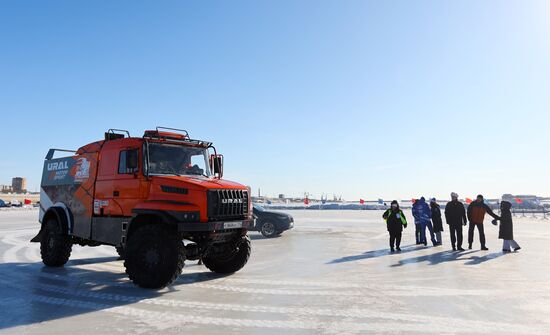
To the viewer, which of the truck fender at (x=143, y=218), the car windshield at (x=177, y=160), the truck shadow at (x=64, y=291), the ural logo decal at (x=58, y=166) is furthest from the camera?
the ural logo decal at (x=58, y=166)

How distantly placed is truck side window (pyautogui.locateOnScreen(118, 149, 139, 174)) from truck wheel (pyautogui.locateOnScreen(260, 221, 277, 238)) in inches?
390

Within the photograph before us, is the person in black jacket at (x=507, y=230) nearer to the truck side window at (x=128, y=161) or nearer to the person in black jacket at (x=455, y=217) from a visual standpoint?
the person in black jacket at (x=455, y=217)

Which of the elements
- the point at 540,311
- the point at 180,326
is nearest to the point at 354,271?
the point at 540,311

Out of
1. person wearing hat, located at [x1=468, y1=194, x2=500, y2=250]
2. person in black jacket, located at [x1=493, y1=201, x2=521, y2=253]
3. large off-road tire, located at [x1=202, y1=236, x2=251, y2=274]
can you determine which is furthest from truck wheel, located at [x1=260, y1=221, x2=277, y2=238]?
person in black jacket, located at [x1=493, y1=201, x2=521, y2=253]

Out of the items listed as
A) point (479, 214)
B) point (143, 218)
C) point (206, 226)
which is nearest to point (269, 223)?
point (479, 214)

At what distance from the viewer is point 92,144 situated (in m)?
9.27

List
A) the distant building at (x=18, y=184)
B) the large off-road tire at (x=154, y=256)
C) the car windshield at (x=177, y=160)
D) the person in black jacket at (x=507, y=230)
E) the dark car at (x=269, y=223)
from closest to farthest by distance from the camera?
the large off-road tire at (x=154, y=256) < the car windshield at (x=177, y=160) < the person in black jacket at (x=507, y=230) < the dark car at (x=269, y=223) < the distant building at (x=18, y=184)

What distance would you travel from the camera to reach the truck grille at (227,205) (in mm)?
7422

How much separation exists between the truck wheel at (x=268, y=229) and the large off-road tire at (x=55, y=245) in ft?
29.2

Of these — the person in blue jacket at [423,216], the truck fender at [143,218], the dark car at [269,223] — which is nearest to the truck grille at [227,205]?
the truck fender at [143,218]

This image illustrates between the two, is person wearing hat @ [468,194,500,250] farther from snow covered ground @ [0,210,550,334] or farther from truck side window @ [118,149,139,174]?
truck side window @ [118,149,139,174]

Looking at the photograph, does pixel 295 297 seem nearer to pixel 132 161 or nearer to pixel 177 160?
pixel 177 160

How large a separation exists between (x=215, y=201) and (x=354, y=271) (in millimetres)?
3901

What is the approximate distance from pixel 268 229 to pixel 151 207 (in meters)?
10.4
